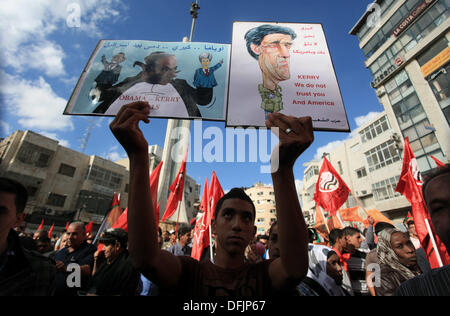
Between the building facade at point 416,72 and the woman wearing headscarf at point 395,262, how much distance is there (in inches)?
Result: 790

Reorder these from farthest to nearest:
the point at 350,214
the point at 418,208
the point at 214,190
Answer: the point at 350,214 < the point at 214,190 < the point at 418,208

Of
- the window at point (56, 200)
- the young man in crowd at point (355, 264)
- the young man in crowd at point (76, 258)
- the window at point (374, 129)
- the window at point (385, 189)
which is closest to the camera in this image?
the young man in crowd at point (76, 258)

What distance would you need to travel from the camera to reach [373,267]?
9.90 ft

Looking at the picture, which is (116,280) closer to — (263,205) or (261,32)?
(261,32)

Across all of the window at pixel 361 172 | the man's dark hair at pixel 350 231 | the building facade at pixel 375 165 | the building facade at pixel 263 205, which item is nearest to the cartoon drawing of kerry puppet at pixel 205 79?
the man's dark hair at pixel 350 231

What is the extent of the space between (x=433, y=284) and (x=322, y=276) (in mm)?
1253

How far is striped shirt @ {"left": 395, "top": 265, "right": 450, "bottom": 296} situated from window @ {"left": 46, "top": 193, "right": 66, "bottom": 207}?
102ft

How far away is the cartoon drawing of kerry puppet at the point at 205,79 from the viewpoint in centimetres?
233

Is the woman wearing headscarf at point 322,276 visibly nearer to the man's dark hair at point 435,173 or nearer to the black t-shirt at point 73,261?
the man's dark hair at point 435,173

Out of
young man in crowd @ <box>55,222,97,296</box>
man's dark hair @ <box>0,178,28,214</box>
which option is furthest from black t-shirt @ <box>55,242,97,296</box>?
man's dark hair @ <box>0,178,28,214</box>

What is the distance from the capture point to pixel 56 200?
80.0ft

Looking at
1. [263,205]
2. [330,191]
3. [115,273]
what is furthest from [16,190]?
[263,205]
